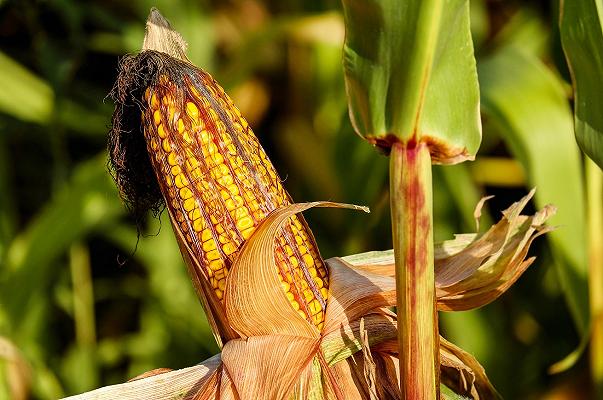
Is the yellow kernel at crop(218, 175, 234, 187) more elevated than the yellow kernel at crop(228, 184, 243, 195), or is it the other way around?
the yellow kernel at crop(218, 175, 234, 187)

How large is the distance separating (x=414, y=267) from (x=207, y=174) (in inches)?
8.1

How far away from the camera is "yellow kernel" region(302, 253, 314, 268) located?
31.7 inches

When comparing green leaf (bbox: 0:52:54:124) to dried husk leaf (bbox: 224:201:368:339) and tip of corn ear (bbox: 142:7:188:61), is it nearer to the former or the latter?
tip of corn ear (bbox: 142:7:188:61)

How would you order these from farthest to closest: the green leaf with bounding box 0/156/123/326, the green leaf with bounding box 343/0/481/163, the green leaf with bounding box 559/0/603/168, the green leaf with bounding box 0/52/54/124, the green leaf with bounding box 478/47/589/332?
the green leaf with bounding box 0/52/54/124, the green leaf with bounding box 0/156/123/326, the green leaf with bounding box 478/47/589/332, the green leaf with bounding box 559/0/603/168, the green leaf with bounding box 343/0/481/163

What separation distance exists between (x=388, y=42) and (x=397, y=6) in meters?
0.03

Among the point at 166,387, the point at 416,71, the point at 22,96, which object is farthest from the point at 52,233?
the point at 416,71

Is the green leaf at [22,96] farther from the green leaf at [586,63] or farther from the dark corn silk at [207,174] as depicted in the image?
the green leaf at [586,63]

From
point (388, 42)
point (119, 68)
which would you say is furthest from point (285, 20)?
point (388, 42)

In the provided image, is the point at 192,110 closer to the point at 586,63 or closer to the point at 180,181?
the point at 180,181

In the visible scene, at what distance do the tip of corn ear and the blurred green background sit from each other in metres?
0.69

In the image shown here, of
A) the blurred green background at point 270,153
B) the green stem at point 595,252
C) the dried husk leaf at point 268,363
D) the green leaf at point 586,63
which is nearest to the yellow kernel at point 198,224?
the dried husk leaf at point 268,363

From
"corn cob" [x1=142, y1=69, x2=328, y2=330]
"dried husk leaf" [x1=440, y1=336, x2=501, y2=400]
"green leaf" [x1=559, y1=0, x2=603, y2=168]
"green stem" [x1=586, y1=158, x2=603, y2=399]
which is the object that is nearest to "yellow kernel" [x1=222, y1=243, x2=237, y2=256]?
"corn cob" [x1=142, y1=69, x2=328, y2=330]

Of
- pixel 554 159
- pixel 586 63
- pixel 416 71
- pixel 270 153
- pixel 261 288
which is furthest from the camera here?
pixel 270 153

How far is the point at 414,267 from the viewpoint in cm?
68
